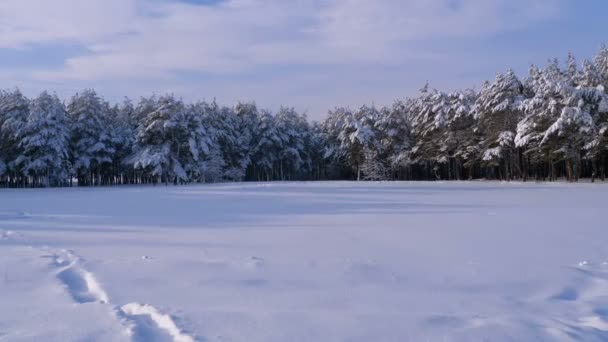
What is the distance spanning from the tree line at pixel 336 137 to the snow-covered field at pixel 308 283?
29.3 m

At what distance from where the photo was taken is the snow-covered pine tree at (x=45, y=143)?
42406 millimetres

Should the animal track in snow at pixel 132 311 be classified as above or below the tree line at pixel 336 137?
below

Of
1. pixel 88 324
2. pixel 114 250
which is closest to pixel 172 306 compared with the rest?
pixel 88 324

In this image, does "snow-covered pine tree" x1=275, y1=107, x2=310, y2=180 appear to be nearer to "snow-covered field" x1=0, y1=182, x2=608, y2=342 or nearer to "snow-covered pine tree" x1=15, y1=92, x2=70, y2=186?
"snow-covered pine tree" x1=15, y1=92, x2=70, y2=186

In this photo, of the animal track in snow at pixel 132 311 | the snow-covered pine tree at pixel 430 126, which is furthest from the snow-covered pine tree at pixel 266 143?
the animal track in snow at pixel 132 311

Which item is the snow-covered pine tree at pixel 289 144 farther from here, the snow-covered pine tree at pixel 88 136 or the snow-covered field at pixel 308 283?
the snow-covered field at pixel 308 283

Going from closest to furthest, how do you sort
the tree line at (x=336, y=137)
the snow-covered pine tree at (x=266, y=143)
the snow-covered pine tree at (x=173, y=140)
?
the tree line at (x=336, y=137) → the snow-covered pine tree at (x=173, y=140) → the snow-covered pine tree at (x=266, y=143)

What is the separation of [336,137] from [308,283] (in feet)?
194

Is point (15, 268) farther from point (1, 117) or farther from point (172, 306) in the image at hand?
point (1, 117)

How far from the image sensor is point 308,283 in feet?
18.4

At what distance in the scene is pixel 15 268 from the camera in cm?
655

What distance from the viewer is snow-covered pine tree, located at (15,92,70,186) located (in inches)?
1670

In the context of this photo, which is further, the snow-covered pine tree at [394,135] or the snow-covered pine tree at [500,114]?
the snow-covered pine tree at [394,135]

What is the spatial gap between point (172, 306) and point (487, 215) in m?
10.7
